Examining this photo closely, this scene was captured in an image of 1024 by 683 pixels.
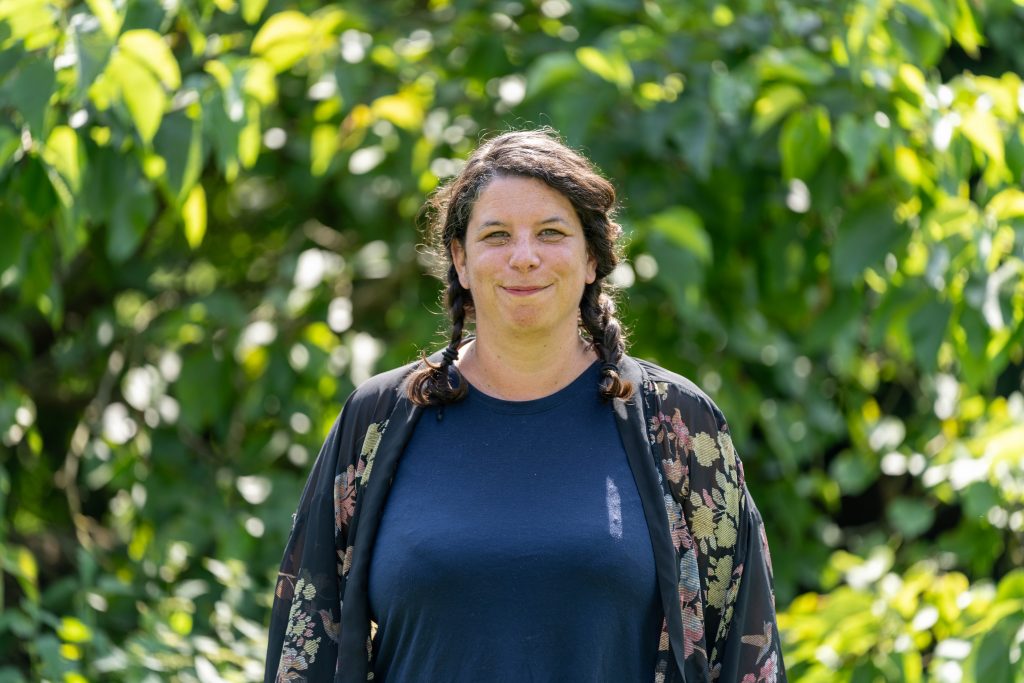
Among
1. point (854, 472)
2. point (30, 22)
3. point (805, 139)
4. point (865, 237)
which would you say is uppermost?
point (30, 22)

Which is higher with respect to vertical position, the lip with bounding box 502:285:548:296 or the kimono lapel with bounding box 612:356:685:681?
the lip with bounding box 502:285:548:296

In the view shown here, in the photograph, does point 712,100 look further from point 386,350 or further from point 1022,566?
point 1022,566

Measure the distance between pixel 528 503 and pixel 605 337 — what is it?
0.31 meters

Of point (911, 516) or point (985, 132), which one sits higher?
point (985, 132)

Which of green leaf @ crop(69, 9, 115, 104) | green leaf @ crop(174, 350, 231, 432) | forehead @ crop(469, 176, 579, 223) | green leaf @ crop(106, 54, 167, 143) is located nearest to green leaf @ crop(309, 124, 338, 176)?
green leaf @ crop(174, 350, 231, 432)

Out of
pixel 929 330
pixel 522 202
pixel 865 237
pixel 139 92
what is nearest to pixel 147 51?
pixel 139 92

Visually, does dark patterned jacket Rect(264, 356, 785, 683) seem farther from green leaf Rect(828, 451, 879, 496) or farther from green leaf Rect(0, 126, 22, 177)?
green leaf Rect(828, 451, 879, 496)

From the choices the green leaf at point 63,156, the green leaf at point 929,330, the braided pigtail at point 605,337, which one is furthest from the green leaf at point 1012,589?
the green leaf at point 63,156

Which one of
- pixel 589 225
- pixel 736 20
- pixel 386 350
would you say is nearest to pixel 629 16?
pixel 736 20

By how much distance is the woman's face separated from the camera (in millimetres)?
1932

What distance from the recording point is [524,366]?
6.55 feet

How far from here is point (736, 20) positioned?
10.6 feet

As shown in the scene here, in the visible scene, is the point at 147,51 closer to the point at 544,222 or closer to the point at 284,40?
the point at 284,40

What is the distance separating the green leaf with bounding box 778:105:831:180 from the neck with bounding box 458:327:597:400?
1085 millimetres
